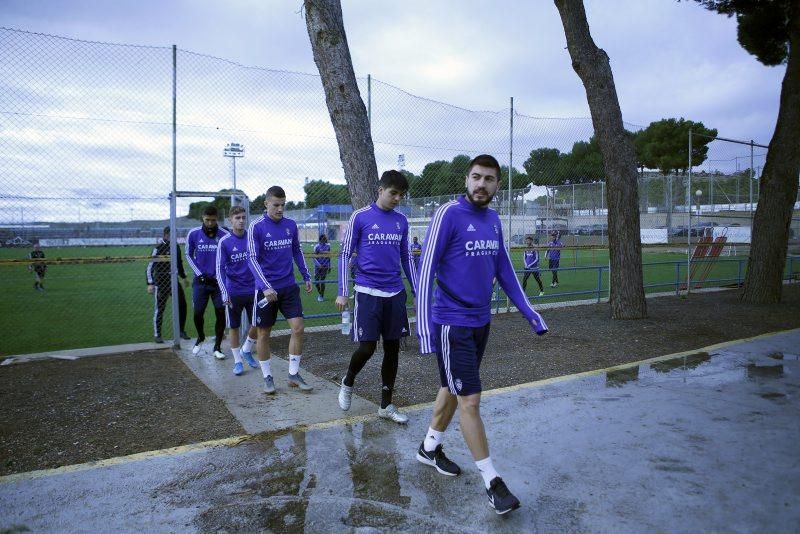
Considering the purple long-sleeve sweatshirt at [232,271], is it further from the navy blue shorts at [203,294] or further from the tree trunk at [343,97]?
the tree trunk at [343,97]

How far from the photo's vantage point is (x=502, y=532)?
9.09 feet

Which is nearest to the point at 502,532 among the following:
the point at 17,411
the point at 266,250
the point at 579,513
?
the point at 579,513

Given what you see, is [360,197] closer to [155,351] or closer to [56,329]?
[155,351]

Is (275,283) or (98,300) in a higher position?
(275,283)

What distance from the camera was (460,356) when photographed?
320 cm

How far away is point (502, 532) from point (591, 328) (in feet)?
21.6

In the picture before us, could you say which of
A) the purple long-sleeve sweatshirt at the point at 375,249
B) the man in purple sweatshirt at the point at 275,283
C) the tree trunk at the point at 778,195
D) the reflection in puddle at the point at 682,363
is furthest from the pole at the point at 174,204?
the tree trunk at the point at 778,195

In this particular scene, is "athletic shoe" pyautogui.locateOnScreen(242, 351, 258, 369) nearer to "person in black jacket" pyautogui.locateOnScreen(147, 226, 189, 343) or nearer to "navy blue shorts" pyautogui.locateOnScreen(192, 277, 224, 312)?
"navy blue shorts" pyautogui.locateOnScreen(192, 277, 224, 312)

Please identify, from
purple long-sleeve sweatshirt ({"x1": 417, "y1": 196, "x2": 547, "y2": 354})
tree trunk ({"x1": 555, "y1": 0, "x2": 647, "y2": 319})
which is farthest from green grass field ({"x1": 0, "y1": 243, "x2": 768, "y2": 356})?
purple long-sleeve sweatshirt ({"x1": 417, "y1": 196, "x2": 547, "y2": 354})

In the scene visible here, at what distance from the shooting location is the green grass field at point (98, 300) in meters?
8.82

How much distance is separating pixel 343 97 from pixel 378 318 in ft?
12.9

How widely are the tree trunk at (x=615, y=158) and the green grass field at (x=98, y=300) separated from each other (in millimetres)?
1121

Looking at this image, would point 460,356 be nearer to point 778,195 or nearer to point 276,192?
point 276,192

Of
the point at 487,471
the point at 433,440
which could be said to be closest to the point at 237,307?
the point at 433,440
